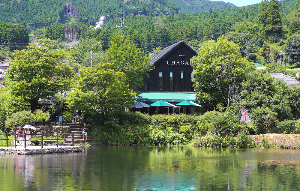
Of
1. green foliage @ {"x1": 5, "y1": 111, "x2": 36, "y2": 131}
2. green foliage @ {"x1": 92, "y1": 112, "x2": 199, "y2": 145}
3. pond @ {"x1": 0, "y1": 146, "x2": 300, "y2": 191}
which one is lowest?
pond @ {"x1": 0, "y1": 146, "x2": 300, "y2": 191}

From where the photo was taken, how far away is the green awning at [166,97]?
56284mm

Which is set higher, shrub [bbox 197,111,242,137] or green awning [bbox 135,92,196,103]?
green awning [bbox 135,92,196,103]

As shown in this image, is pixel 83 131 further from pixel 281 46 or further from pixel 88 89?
pixel 281 46

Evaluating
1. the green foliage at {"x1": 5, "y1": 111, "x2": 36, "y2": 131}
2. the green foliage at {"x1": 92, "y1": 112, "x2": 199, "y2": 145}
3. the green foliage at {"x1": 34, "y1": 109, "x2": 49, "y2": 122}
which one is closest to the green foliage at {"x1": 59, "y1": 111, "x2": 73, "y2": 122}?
the green foliage at {"x1": 34, "y1": 109, "x2": 49, "y2": 122}

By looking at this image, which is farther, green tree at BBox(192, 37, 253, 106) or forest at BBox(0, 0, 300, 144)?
green tree at BBox(192, 37, 253, 106)

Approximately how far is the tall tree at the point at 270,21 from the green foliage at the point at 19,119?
11255 centimetres

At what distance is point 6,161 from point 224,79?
29.6 metres

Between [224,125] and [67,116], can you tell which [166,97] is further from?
[67,116]

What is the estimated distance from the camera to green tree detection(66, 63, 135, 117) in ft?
148

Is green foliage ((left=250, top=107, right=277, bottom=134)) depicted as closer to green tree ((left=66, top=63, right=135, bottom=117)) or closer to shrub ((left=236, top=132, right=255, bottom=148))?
shrub ((left=236, top=132, right=255, bottom=148))

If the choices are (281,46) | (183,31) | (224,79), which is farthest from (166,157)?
(183,31)

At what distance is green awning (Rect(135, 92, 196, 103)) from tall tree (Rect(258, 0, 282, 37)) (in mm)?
90214

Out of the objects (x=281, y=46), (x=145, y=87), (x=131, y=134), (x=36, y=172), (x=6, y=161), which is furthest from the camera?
(x=281, y=46)

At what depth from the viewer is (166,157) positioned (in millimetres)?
34312
